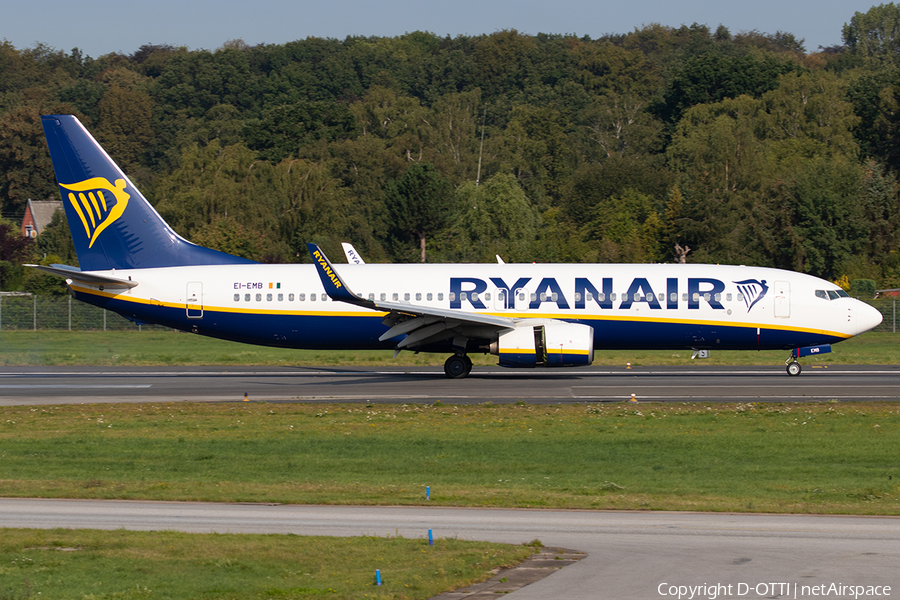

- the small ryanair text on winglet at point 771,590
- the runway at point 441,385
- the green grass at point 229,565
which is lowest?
the green grass at point 229,565

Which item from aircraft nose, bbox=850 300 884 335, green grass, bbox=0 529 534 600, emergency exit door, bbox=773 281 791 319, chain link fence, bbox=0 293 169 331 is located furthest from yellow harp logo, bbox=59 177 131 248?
aircraft nose, bbox=850 300 884 335

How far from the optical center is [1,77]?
173750 mm

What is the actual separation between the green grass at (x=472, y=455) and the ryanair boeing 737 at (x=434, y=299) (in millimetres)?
6810

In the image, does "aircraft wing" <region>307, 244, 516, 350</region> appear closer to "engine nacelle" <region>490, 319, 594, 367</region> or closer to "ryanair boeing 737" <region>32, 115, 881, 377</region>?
"ryanair boeing 737" <region>32, 115, 881, 377</region>

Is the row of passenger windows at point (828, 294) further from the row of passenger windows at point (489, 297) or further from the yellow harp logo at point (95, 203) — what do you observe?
the yellow harp logo at point (95, 203)

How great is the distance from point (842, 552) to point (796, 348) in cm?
2462

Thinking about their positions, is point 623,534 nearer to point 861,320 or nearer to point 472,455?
point 472,455

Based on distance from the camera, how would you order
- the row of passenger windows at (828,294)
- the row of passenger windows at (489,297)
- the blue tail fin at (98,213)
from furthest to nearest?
the blue tail fin at (98,213) → the row of passenger windows at (828,294) → the row of passenger windows at (489,297)

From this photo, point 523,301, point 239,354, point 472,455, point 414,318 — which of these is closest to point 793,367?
→ point 523,301

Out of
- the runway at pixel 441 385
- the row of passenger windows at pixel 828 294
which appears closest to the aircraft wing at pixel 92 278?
the runway at pixel 441 385

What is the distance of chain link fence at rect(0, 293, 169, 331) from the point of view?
190 ft

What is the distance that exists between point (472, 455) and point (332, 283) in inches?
534

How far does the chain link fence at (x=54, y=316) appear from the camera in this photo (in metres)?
58.0

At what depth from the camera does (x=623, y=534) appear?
13.0 metres
